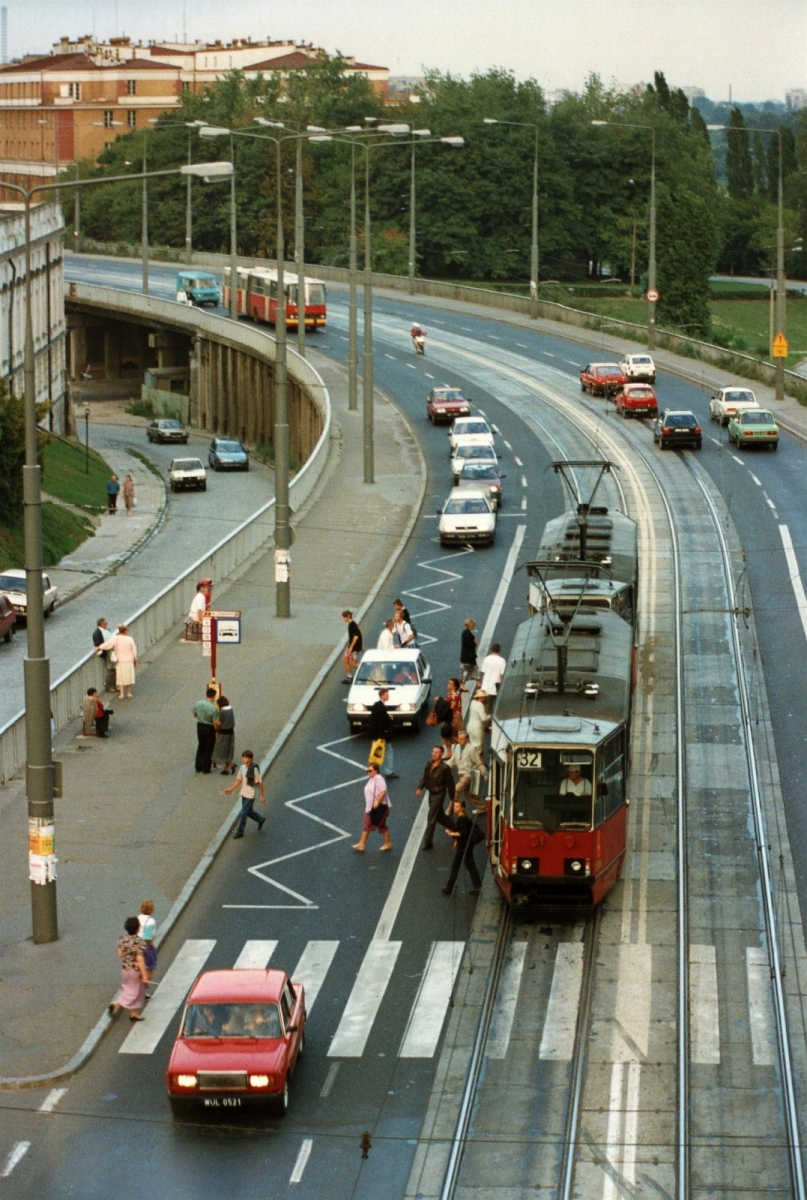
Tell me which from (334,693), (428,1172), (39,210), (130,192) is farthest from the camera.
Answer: (130,192)

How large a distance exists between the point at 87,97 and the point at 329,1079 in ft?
585

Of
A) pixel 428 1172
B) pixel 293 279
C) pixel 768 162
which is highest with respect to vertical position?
pixel 768 162

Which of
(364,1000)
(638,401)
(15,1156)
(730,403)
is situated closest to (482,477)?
(730,403)

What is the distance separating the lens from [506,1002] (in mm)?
22109

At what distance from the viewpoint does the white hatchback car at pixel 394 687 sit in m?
32.7

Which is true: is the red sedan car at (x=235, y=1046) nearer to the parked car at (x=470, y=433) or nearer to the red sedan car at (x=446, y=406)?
the parked car at (x=470, y=433)

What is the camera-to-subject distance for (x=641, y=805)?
2905 cm

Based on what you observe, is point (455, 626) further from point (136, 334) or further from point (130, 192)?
point (130, 192)

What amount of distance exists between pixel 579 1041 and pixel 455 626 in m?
19.8

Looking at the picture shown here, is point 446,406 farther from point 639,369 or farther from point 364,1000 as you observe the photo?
point 364,1000

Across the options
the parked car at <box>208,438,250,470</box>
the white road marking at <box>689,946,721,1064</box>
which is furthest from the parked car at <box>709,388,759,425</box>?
the white road marking at <box>689,946,721,1064</box>

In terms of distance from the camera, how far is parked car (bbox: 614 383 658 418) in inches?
2579

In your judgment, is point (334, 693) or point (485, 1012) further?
point (334, 693)

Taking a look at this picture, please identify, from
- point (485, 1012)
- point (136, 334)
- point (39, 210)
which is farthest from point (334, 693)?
point (136, 334)
